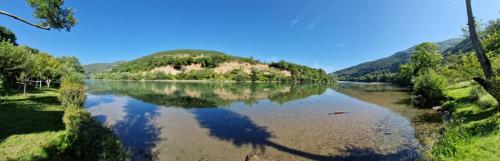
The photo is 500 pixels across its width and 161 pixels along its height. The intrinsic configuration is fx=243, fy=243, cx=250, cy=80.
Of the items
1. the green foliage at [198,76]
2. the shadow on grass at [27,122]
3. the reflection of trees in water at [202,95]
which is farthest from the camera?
the green foliage at [198,76]

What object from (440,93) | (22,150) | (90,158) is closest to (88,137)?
(90,158)

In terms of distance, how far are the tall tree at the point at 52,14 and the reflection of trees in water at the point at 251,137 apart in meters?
11.7

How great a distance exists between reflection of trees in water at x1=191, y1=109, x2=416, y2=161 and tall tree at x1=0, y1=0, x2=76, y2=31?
11.7m

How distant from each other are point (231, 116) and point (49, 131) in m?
15.3

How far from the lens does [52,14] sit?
13828 mm

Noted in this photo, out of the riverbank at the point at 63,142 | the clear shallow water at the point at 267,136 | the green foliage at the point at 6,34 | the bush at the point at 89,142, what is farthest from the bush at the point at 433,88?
the green foliage at the point at 6,34

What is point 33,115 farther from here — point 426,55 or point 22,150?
point 426,55

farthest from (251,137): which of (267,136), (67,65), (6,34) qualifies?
(6,34)

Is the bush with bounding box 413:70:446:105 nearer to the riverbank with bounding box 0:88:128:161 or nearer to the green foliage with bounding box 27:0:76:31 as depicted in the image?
the riverbank with bounding box 0:88:128:161

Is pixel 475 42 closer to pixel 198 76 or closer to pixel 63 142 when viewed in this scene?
pixel 63 142

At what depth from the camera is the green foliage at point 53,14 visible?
43.1ft

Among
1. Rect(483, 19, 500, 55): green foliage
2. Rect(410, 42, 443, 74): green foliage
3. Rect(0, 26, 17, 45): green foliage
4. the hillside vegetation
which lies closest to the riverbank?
Rect(483, 19, 500, 55): green foliage

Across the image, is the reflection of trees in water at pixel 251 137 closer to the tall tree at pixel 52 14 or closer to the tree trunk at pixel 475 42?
the tree trunk at pixel 475 42

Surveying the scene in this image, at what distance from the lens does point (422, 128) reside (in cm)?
1992
